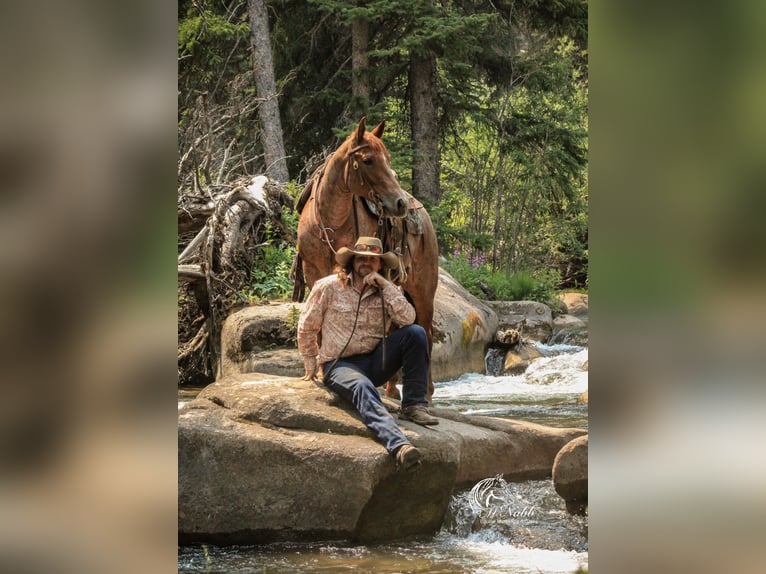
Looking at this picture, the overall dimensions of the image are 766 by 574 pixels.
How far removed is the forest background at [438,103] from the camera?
1692 cm

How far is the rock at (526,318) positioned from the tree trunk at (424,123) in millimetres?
3294

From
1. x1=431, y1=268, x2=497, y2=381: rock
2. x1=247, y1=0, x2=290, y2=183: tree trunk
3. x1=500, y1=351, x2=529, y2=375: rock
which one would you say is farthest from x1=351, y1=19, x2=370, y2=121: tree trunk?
x1=500, y1=351, x2=529, y2=375: rock

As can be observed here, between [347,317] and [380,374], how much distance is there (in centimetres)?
45

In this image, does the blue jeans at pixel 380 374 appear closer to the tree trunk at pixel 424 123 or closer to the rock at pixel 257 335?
the rock at pixel 257 335

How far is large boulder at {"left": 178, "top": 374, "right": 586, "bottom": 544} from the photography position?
17.1ft

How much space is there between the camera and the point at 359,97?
57.3 feet

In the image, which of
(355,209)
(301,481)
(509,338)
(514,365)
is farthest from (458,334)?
(301,481)

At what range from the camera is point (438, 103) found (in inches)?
714

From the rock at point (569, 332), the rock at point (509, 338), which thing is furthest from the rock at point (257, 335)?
the rock at point (569, 332)
